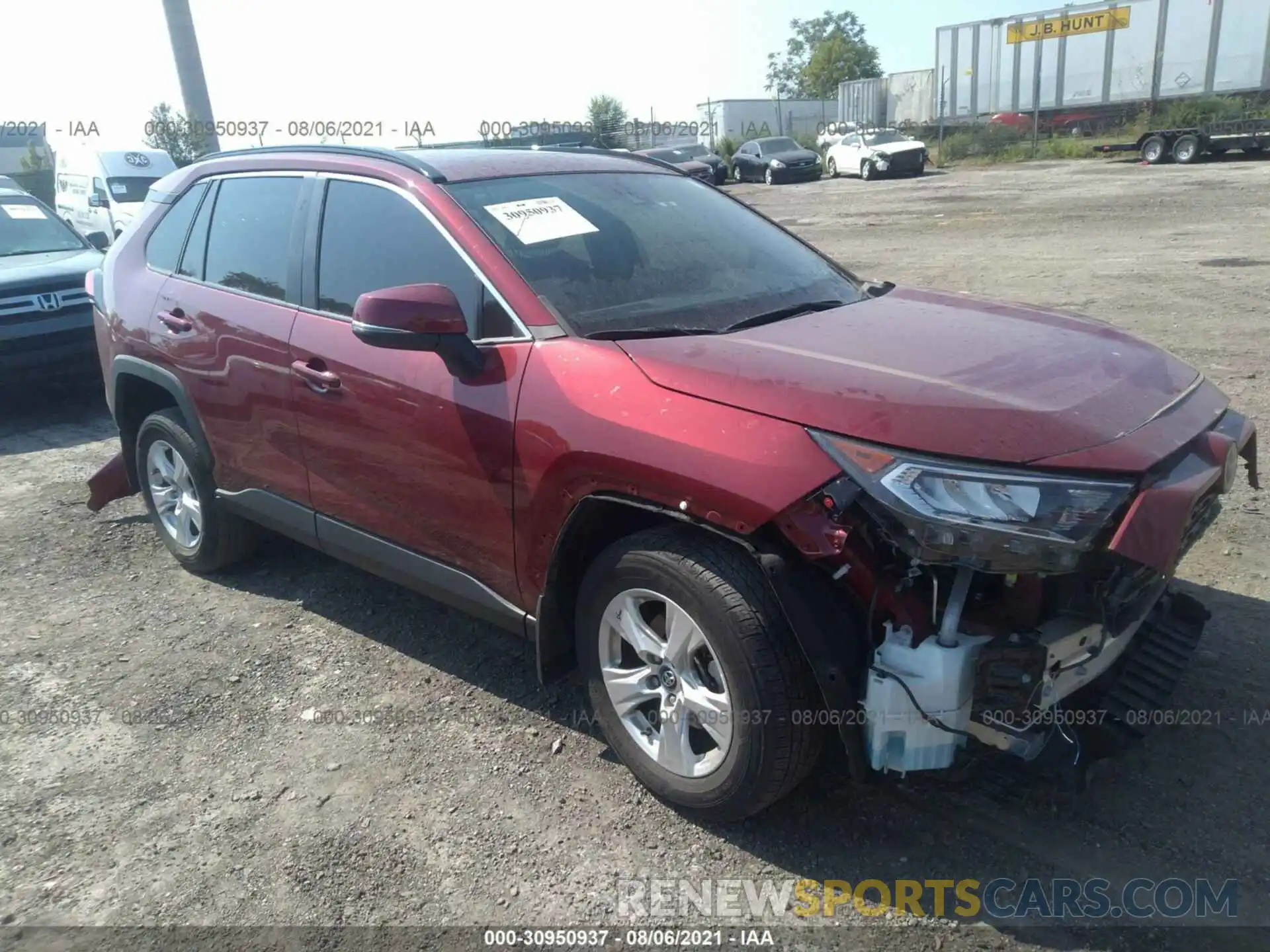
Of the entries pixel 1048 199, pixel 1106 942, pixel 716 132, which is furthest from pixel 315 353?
pixel 716 132

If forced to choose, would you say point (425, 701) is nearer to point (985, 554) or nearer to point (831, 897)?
point (831, 897)

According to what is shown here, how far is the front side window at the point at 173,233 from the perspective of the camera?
446 centimetres

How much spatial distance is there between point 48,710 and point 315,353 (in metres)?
1.67

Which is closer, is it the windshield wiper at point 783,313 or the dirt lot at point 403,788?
the dirt lot at point 403,788

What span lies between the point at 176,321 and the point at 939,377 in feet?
10.5

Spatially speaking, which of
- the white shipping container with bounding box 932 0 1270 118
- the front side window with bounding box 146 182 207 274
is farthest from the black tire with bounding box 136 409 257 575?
the white shipping container with bounding box 932 0 1270 118

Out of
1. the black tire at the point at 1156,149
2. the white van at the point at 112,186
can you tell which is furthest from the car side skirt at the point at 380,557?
the black tire at the point at 1156,149

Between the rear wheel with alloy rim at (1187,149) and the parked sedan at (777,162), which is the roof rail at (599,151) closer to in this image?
the rear wheel with alloy rim at (1187,149)

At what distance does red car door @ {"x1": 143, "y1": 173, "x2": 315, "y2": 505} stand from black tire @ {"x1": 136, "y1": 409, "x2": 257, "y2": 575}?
17 centimetres

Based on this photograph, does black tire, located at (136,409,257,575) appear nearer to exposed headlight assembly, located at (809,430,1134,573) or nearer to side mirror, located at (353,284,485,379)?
side mirror, located at (353,284,485,379)

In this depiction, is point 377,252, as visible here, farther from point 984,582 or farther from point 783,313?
point 984,582

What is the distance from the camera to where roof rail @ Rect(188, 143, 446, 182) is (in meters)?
3.46

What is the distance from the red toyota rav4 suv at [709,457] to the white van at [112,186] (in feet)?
48.0

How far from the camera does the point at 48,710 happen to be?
146 inches
